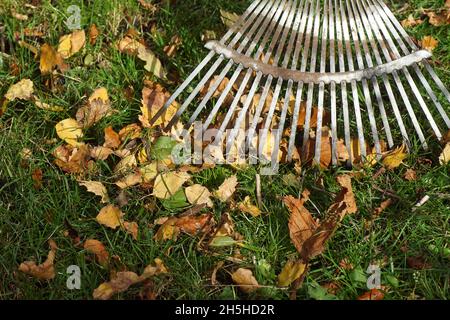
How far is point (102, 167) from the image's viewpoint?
2.40m

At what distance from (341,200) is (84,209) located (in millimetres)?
920

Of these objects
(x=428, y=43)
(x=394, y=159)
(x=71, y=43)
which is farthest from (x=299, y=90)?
(x=71, y=43)

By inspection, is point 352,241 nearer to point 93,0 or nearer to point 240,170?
point 240,170

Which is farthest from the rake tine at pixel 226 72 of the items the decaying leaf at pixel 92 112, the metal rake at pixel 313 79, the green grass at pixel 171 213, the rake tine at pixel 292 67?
the decaying leaf at pixel 92 112

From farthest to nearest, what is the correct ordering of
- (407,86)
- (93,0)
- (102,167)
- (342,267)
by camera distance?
(93,0) < (407,86) < (102,167) < (342,267)

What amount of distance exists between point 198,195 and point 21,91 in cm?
88

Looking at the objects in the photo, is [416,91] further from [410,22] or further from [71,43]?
[71,43]

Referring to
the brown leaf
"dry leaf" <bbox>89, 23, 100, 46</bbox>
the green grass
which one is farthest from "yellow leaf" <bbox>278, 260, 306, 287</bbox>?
"dry leaf" <bbox>89, 23, 100, 46</bbox>

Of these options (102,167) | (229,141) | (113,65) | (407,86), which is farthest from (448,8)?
(102,167)

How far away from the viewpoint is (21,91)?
2.57m

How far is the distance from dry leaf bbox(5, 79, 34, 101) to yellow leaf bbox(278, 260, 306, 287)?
1261 mm

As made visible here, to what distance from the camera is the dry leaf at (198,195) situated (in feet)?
7.52

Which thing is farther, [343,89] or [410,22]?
[410,22]

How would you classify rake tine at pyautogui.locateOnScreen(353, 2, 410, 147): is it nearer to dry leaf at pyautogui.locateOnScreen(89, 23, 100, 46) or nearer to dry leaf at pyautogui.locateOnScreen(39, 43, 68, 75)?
dry leaf at pyautogui.locateOnScreen(89, 23, 100, 46)
